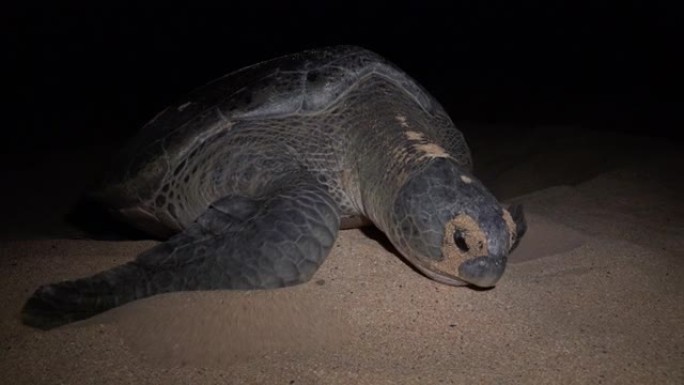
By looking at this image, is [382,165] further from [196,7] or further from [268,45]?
[196,7]

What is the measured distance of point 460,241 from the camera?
1.76 metres

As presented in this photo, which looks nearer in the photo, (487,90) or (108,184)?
A: (108,184)

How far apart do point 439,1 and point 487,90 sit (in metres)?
12.8

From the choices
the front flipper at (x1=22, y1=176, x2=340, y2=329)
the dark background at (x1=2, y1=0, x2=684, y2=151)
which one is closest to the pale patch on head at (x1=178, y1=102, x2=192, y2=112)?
the front flipper at (x1=22, y1=176, x2=340, y2=329)

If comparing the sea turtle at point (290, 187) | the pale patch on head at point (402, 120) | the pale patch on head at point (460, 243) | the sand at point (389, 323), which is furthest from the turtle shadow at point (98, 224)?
the pale patch on head at point (460, 243)

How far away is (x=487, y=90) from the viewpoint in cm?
924

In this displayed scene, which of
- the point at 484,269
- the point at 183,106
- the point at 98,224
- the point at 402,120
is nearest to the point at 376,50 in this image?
the point at 98,224

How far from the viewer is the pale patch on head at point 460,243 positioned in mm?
1721

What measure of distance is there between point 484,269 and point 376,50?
39.1 feet

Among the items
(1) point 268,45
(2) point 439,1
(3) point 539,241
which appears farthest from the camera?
(2) point 439,1

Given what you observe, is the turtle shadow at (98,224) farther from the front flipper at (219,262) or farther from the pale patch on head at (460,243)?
the pale patch on head at (460,243)

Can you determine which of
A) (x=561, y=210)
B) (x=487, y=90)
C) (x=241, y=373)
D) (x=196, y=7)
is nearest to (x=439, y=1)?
(x=196, y=7)

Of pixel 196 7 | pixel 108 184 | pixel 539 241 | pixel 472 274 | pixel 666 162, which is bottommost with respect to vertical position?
pixel 666 162

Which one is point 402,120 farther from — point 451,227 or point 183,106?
point 183,106
